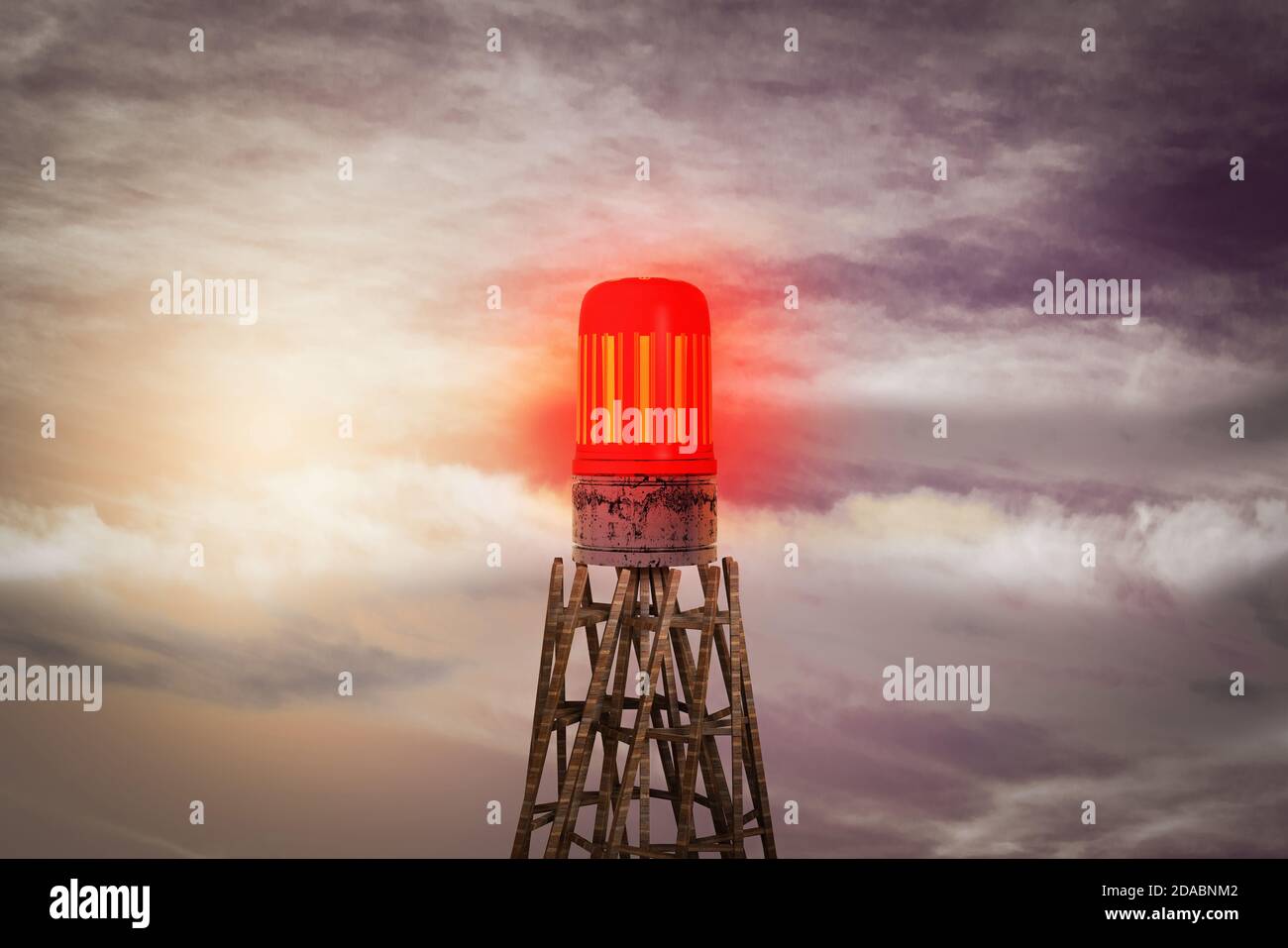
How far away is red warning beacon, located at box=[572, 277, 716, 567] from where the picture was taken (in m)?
5.74

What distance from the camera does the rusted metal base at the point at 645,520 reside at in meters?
5.82

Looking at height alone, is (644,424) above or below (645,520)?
above

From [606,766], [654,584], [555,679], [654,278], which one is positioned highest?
[654,278]

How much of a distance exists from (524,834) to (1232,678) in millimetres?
3808

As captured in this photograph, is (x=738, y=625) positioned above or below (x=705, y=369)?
below

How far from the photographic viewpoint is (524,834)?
6.05 m

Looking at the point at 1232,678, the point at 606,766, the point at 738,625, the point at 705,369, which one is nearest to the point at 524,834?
the point at 606,766

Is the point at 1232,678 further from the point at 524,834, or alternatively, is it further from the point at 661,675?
the point at 524,834

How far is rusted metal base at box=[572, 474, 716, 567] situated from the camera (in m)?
5.82

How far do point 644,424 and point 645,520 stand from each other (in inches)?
16.8

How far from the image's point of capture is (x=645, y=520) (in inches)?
229

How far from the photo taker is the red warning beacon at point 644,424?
226 inches
